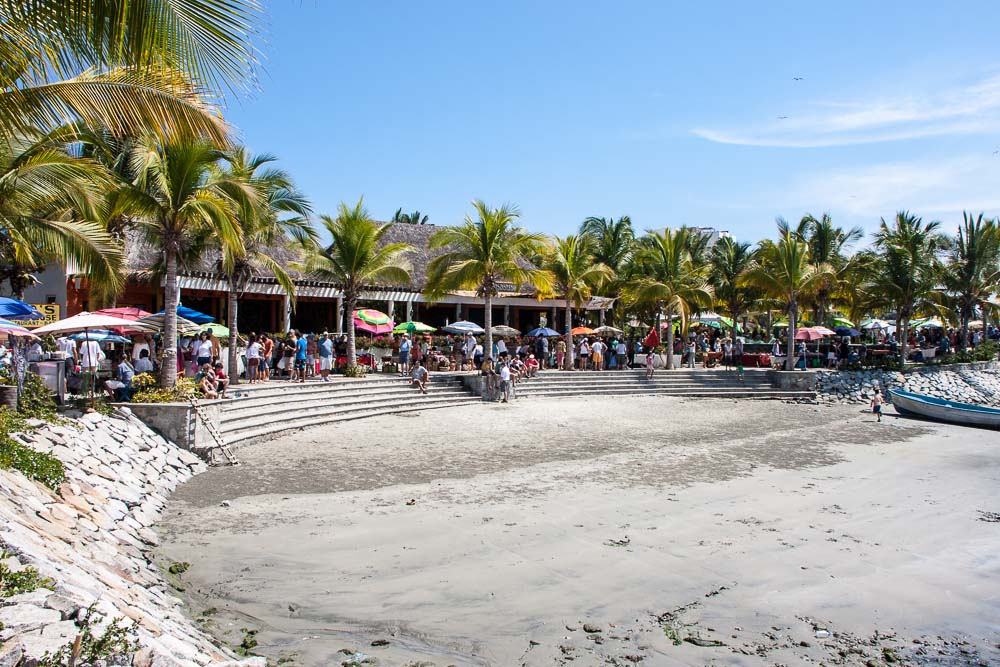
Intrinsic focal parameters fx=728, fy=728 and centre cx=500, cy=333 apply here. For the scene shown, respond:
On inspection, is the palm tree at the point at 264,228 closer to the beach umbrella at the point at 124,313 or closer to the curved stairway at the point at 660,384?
the beach umbrella at the point at 124,313

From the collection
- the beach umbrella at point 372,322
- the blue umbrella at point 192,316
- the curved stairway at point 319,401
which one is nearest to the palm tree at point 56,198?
the curved stairway at point 319,401

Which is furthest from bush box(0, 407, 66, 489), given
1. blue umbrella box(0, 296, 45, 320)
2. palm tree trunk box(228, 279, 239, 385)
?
palm tree trunk box(228, 279, 239, 385)

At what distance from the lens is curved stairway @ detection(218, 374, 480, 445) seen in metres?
14.5

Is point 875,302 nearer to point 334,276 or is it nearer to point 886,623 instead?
point 334,276

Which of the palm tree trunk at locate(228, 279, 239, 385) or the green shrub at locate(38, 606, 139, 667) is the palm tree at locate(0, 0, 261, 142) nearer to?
the green shrub at locate(38, 606, 139, 667)

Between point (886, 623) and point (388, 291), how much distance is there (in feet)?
78.2

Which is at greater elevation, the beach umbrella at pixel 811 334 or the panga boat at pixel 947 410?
→ the beach umbrella at pixel 811 334

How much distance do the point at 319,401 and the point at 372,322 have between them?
7.15 metres

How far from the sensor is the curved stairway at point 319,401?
14453mm

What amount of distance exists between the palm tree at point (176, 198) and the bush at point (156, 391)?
18cm

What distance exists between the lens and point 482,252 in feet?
74.4

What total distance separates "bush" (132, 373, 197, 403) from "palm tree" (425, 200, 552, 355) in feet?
33.9

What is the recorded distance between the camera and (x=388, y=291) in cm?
2855

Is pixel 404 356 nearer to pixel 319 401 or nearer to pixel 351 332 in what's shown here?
pixel 351 332
